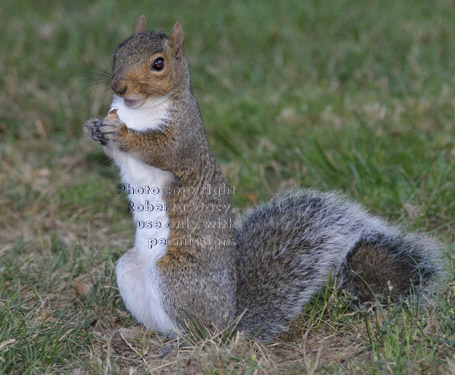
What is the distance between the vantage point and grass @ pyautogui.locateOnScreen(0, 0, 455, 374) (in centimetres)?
248

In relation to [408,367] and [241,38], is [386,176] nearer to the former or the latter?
[408,367]

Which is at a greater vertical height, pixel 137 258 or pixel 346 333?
pixel 137 258

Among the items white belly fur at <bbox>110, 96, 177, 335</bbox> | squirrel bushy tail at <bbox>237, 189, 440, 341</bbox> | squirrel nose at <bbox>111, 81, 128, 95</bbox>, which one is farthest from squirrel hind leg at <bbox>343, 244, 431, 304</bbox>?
squirrel nose at <bbox>111, 81, 128, 95</bbox>

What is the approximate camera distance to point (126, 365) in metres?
2.54

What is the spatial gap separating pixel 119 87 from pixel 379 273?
1.15 metres

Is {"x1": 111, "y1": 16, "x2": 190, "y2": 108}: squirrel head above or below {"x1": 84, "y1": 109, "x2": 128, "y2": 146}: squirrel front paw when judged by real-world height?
above

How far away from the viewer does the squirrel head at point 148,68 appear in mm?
2592

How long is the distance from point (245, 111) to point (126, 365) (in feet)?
7.95

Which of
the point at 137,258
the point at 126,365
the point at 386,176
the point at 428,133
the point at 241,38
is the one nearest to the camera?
the point at 126,365

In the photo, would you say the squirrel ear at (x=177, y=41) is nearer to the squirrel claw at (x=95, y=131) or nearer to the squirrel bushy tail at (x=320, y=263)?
the squirrel claw at (x=95, y=131)

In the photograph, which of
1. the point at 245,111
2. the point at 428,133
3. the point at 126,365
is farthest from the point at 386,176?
the point at 126,365

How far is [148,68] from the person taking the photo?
8.61 feet

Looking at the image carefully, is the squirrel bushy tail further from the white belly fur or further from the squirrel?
the white belly fur

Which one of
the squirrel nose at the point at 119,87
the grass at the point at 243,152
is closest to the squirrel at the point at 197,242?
the squirrel nose at the point at 119,87
